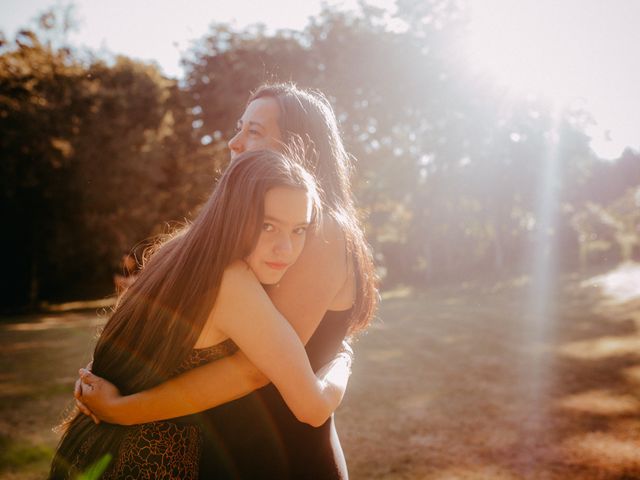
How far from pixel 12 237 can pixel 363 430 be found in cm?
2238

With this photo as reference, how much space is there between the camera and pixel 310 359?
7.75ft

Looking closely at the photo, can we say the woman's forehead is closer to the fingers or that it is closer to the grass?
the fingers

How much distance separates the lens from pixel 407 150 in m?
25.8

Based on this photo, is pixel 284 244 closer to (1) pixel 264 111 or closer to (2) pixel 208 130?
(1) pixel 264 111

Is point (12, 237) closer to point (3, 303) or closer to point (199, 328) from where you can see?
Result: point (3, 303)

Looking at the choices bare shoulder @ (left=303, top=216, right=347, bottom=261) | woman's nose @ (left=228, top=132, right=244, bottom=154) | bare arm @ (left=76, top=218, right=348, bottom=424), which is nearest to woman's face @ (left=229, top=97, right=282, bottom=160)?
woman's nose @ (left=228, top=132, right=244, bottom=154)

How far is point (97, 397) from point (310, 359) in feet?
2.79

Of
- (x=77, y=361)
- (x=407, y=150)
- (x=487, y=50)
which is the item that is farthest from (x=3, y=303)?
(x=487, y=50)

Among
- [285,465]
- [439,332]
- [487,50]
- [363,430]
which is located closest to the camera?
[285,465]

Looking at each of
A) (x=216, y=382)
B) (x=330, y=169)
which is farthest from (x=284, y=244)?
(x=330, y=169)

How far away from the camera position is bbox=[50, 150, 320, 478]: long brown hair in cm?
190

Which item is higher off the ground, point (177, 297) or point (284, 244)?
point (284, 244)

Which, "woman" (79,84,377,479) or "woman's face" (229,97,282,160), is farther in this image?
"woman's face" (229,97,282,160)

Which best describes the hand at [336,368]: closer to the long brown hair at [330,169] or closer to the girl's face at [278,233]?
the long brown hair at [330,169]
